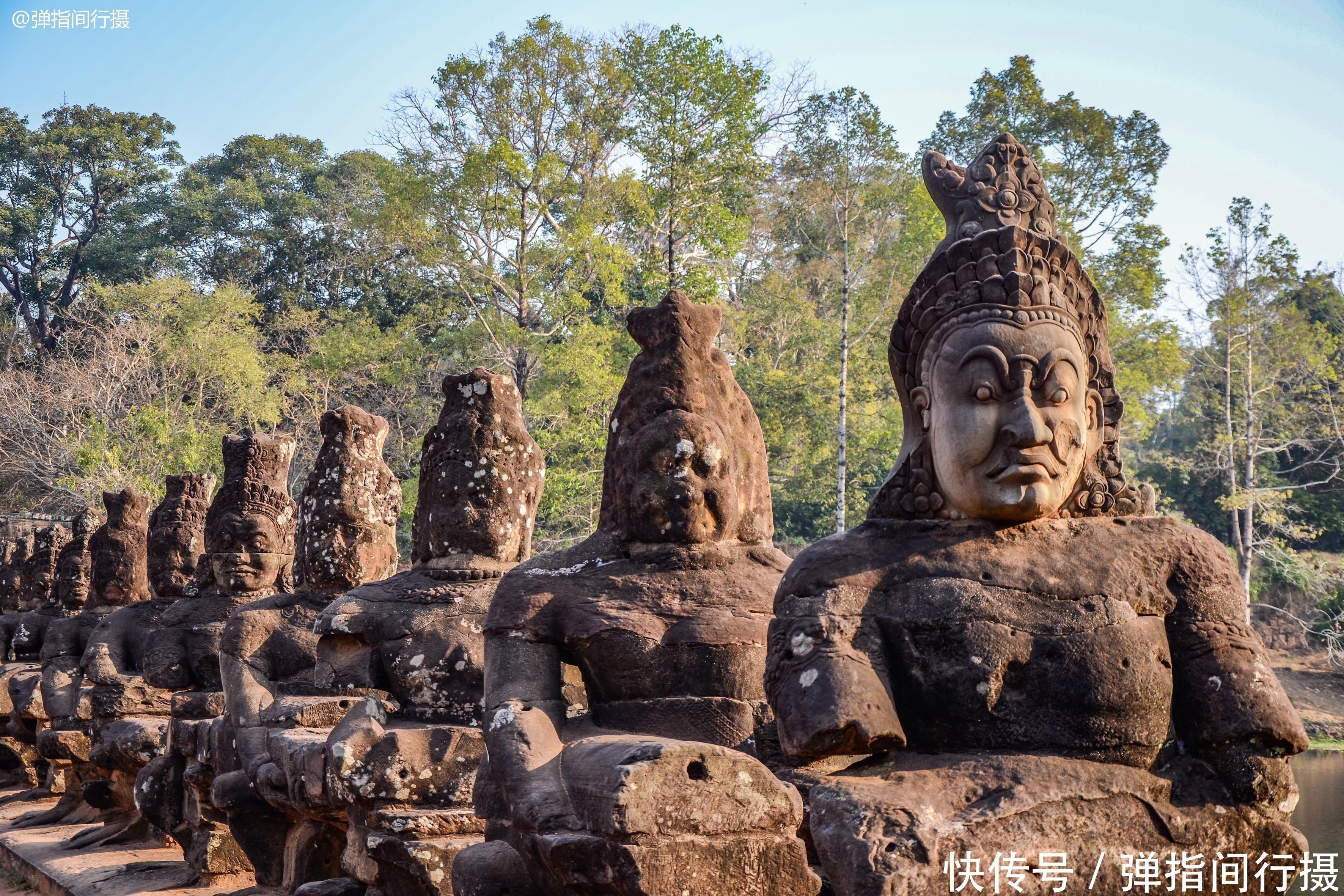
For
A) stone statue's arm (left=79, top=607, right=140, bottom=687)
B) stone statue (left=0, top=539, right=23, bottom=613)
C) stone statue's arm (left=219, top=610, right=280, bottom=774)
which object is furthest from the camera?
stone statue (left=0, top=539, right=23, bottom=613)

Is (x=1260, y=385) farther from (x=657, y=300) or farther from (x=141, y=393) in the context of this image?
(x=141, y=393)

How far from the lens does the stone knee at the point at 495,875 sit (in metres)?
4.03

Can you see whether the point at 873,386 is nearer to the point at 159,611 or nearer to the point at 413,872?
the point at 159,611

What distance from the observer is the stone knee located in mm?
4031

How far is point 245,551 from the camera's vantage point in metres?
9.16

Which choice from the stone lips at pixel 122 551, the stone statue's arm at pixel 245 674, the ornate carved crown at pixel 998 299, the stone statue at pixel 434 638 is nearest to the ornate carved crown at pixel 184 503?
the stone lips at pixel 122 551

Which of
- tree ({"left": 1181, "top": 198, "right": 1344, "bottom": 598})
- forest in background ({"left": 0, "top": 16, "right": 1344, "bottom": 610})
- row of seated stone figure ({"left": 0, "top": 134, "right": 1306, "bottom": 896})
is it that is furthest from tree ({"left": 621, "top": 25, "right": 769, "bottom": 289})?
row of seated stone figure ({"left": 0, "top": 134, "right": 1306, "bottom": 896})

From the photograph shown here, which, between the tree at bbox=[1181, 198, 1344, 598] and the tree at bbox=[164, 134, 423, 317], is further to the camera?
the tree at bbox=[164, 134, 423, 317]

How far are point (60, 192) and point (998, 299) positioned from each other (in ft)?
114

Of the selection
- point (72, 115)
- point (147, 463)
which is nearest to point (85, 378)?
point (147, 463)

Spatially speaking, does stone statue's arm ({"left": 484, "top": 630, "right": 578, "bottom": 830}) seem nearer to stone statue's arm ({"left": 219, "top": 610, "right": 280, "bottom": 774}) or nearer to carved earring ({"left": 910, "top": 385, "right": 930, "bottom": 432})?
carved earring ({"left": 910, "top": 385, "right": 930, "bottom": 432})

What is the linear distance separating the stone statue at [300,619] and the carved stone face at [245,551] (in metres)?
1.35

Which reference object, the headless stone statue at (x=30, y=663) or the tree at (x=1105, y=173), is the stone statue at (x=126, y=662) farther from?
the tree at (x=1105, y=173)

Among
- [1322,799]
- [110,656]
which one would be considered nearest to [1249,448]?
[1322,799]
